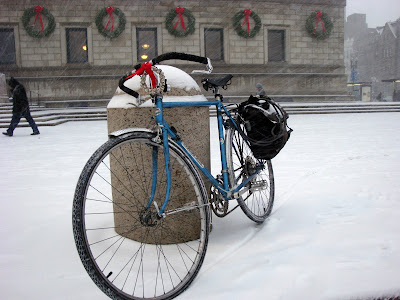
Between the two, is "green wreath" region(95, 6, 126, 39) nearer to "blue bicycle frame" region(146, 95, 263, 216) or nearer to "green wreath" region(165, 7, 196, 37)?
"green wreath" region(165, 7, 196, 37)

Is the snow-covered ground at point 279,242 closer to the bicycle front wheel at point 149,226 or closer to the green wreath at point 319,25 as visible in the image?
the bicycle front wheel at point 149,226

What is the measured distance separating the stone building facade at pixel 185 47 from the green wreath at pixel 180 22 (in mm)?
389

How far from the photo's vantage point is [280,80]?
2798 cm

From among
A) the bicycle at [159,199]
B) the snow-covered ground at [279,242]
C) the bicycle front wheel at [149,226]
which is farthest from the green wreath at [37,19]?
the bicycle front wheel at [149,226]

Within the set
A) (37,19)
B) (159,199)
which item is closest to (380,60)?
(37,19)

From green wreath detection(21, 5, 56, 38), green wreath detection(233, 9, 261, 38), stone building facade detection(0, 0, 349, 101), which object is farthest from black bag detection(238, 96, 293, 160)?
green wreath detection(233, 9, 261, 38)

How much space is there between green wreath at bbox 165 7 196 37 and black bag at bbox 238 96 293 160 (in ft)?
76.9

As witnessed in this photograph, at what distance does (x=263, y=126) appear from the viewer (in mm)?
3227

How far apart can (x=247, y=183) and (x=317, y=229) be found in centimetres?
79

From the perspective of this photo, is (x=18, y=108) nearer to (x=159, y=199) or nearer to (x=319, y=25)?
(x=159, y=199)

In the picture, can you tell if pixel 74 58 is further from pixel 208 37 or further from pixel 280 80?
pixel 280 80

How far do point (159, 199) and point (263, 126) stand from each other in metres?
1.07

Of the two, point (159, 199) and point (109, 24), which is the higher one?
point (109, 24)

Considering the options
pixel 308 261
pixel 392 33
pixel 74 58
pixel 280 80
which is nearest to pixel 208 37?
pixel 280 80
